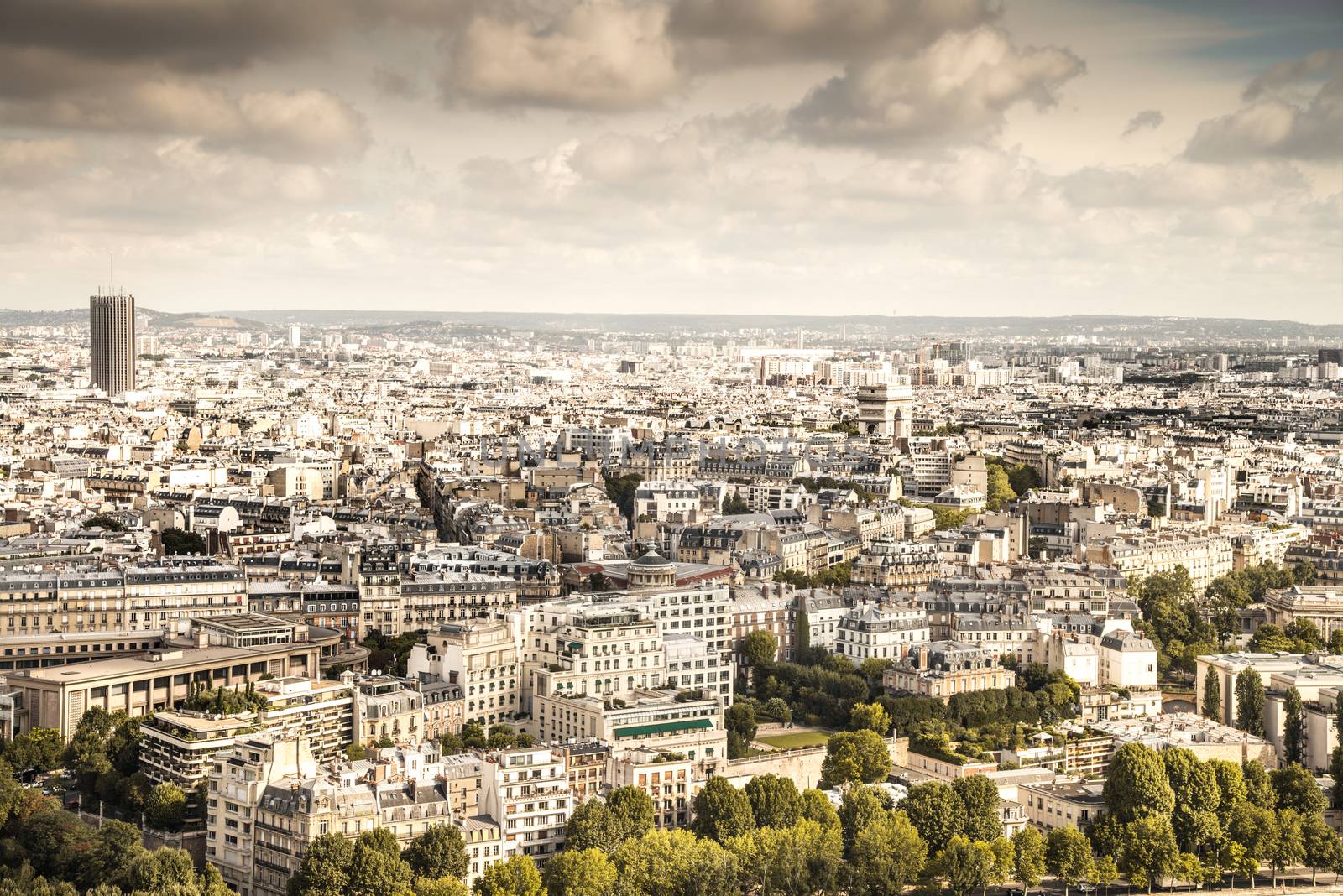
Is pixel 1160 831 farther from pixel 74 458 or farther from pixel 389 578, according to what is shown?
pixel 74 458

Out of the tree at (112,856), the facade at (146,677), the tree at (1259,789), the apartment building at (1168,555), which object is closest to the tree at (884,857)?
the tree at (1259,789)

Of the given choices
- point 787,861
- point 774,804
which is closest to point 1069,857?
point 774,804

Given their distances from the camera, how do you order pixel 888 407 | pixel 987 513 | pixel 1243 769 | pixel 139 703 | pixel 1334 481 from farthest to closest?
pixel 888 407
pixel 1334 481
pixel 987 513
pixel 139 703
pixel 1243 769

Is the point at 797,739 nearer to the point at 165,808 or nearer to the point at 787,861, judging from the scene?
the point at 787,861

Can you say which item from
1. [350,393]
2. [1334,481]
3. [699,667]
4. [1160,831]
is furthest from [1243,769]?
[350,393]

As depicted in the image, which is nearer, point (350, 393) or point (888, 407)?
point (888, 407)

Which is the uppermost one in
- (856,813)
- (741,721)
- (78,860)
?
(741,721)

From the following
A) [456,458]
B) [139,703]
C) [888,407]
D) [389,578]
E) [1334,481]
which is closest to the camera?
[139,703]
